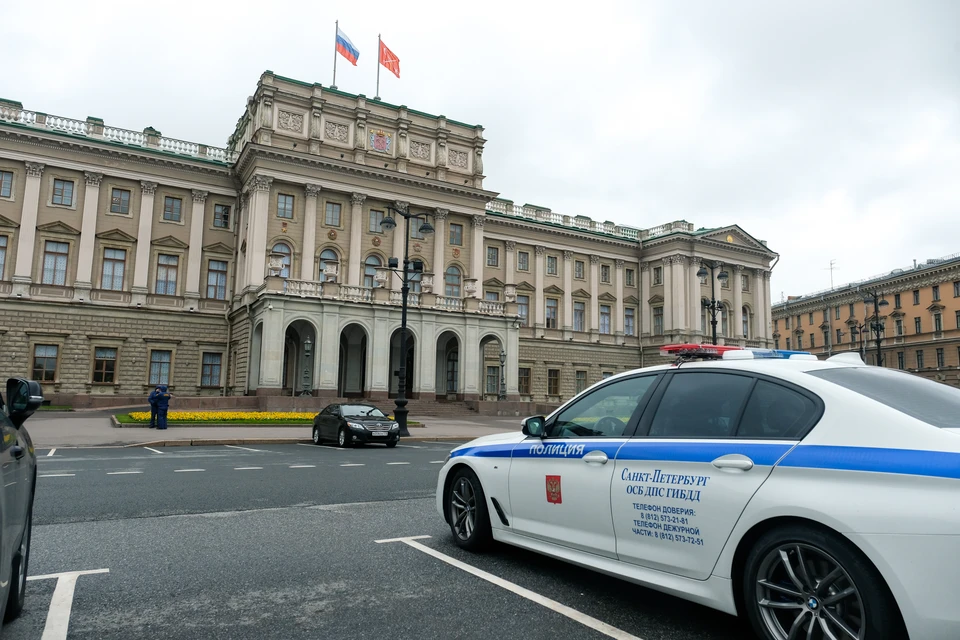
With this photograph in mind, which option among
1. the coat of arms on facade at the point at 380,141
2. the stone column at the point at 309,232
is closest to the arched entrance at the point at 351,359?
the stone column at the point at 309,232

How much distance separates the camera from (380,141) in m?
45.1

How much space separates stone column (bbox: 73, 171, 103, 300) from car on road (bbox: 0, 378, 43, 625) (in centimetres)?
4069

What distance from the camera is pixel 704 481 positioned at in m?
3.86

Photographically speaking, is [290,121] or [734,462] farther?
[290,121]

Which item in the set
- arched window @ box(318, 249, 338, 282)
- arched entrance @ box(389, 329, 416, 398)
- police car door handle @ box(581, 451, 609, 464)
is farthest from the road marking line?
arched window @ box(318, 249, 338, 282)

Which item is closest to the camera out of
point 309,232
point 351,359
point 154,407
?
point 154,407

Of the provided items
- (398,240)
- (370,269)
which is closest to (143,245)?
(370,269)

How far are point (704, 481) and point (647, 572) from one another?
75 centimetres

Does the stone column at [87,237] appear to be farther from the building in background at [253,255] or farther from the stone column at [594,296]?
the stone column at [594,296]

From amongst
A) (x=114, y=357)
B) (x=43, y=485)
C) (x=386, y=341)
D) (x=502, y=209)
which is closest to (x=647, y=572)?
(x=43, y=485)

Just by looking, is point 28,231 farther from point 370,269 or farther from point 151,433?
point 151,433

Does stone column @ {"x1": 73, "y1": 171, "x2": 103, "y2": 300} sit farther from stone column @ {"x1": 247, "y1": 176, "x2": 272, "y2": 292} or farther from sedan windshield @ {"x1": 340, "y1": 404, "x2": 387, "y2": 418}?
sedan windshield @ {"x1": 340, "y1": 404, "x2": 387, "y2": 418}

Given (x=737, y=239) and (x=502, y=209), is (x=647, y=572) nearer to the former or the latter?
(x=502, y=209)

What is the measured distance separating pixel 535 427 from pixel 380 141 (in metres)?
42.4
